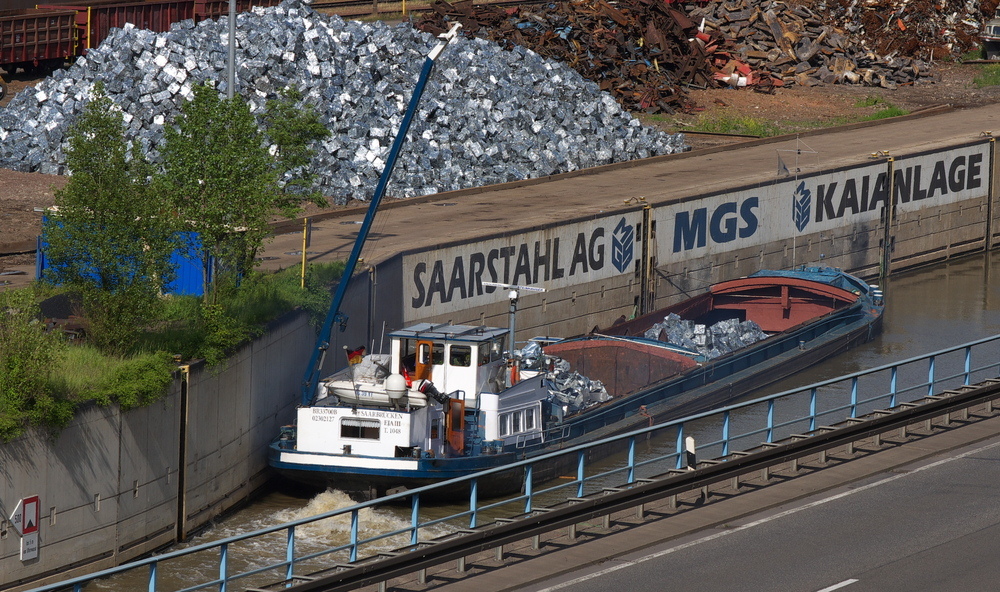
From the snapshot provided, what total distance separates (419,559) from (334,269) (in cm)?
1746

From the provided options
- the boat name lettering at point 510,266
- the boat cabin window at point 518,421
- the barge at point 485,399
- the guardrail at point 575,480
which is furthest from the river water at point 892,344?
the boat name lettering at point 510,266

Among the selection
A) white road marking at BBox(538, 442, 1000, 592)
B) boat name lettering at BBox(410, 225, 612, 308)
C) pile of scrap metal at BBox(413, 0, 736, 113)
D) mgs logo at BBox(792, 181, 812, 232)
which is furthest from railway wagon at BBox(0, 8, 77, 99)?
white road marking at BBox(538, 442, 1000, 592)

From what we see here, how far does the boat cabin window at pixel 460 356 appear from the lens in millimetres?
29391

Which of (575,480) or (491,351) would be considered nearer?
(575,480)

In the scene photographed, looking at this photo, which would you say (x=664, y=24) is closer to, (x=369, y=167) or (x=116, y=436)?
(x=369, y=167)

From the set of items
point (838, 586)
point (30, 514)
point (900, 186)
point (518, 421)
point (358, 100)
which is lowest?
point (518, 421)

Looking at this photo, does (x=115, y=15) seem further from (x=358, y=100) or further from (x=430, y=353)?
(x=430, y=353)

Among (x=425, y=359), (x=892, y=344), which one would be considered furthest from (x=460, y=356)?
(x=892, y=344)

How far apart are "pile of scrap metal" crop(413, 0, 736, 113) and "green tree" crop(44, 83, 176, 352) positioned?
36.6 metres

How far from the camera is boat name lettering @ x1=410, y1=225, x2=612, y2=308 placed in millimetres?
38438

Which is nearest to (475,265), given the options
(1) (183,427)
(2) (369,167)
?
(2) (369,167)

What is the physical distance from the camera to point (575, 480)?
78.6 ft

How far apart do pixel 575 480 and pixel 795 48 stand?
55983 mm

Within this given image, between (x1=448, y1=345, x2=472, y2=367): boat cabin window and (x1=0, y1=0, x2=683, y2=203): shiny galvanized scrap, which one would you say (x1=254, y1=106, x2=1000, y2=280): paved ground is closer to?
(x1=0, y1=0, x2=683, y2=203): shiny galvanized scrap
